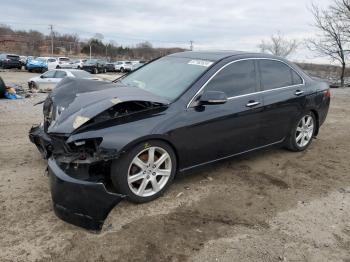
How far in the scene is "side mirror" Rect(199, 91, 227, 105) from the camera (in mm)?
4145

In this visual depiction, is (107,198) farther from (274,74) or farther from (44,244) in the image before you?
(274,74)

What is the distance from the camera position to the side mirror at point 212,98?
163 inches

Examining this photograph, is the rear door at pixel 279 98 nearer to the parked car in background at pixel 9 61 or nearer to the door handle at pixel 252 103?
the door handle at pixel 252 103

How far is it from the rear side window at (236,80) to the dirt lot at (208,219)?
1143 mm

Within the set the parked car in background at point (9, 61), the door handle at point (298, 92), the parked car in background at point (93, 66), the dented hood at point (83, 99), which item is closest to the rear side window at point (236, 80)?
the dented hood at point (83, 99)

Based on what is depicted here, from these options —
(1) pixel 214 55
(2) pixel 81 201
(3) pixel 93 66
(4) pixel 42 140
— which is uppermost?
(1) pixel 214 55

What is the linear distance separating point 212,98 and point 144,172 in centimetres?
117

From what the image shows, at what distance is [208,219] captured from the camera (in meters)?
3.63

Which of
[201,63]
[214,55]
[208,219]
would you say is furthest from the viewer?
[214,55]

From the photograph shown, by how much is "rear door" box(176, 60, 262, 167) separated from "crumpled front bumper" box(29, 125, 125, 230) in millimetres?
1192

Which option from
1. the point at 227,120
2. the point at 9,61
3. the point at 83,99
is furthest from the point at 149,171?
the point at 9,61

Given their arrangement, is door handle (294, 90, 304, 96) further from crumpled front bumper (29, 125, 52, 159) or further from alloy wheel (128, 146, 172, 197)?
crumpled front bumper (29, 125, 52, 159)

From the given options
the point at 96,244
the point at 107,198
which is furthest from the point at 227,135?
the point at 96,244

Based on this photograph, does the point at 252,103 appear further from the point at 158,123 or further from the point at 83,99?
the point at 83,99
